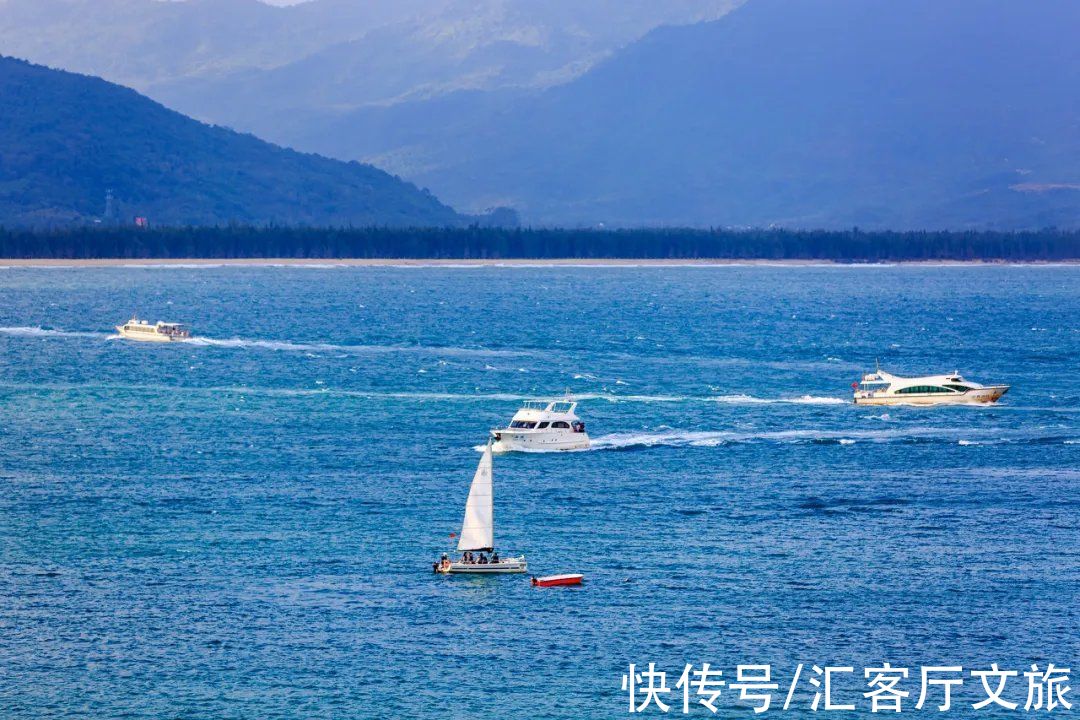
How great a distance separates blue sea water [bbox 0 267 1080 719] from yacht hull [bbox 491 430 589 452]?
4.20ft

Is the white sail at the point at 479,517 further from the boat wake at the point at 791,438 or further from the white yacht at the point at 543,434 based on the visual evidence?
the boat wake at the point at 791,438

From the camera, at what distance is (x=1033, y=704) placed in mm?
63281

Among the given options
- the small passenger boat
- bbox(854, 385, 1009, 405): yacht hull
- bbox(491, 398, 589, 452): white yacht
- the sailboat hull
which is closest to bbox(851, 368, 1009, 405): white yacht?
bbox(854, 385, 1009, 405): yacht hull

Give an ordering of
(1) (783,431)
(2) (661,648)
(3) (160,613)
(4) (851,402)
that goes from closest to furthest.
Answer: (2) (661,648) → (3) (160,613) → (1) (783,431) → (4) (851,402)

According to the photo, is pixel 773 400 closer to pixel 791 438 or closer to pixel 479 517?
pixel 791 438

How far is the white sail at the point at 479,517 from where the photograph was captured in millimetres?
79188

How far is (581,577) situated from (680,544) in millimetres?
8845

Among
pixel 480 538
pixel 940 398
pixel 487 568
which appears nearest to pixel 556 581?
pixel 487 568

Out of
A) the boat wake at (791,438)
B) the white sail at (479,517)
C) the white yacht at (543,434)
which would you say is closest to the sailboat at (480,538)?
the white sail at (479,517)

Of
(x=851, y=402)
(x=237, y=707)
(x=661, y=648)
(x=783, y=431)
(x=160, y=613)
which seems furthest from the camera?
(x=851, y=402)

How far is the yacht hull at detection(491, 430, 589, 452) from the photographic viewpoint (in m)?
114

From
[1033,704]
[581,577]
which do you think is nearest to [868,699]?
[1033,704]

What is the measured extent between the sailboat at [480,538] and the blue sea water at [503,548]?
807 mm

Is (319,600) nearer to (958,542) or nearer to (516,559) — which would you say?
(516,559)
